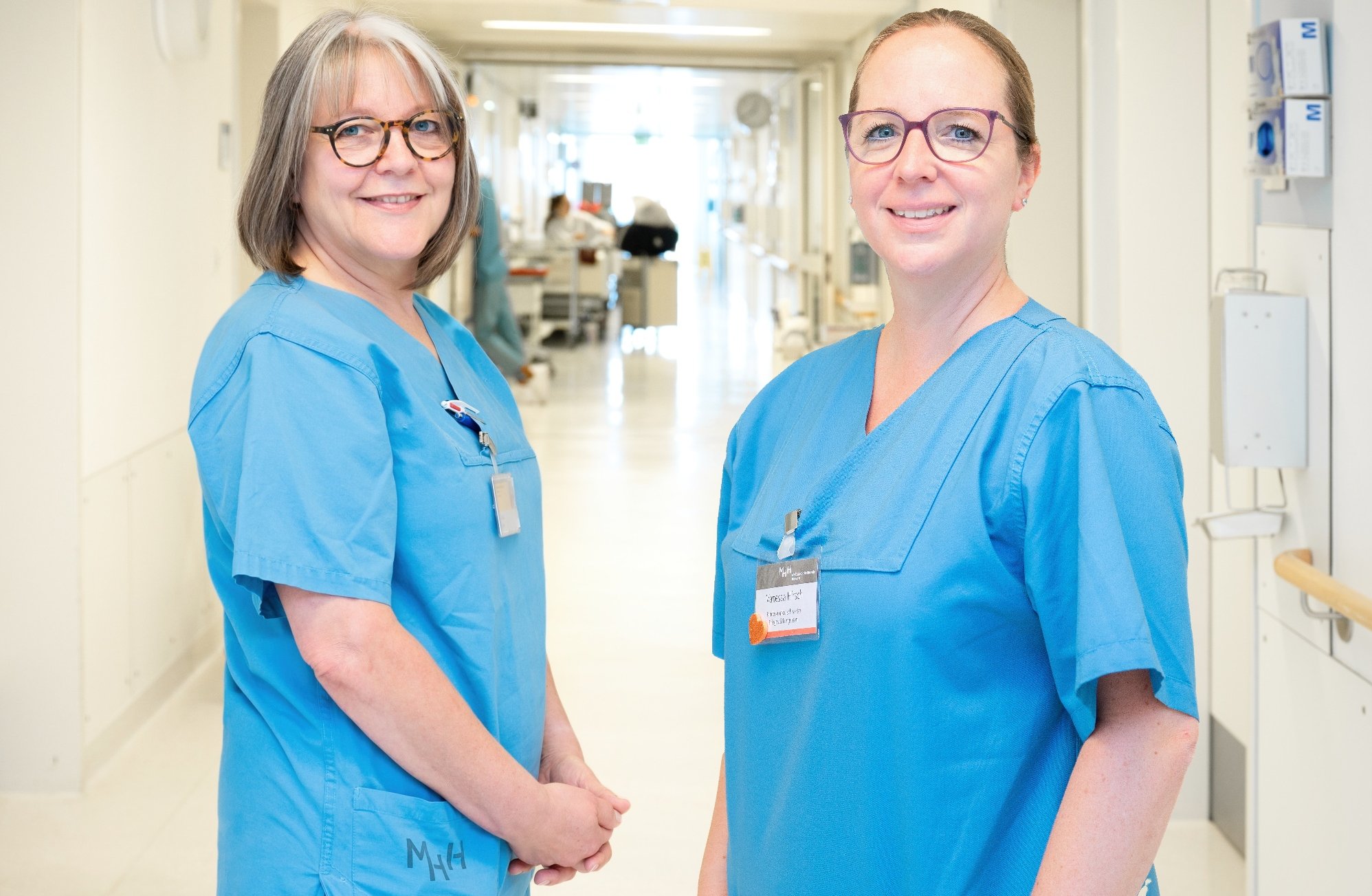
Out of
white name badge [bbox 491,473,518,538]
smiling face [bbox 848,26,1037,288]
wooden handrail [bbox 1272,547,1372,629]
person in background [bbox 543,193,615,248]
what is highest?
person in background [bbox 543,193,615,248]

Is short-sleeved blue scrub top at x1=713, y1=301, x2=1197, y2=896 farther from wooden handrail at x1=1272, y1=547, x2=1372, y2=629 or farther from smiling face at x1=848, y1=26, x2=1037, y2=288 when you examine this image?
wooden handrail at x1=1272, y1=547, x2=1372, y2=629

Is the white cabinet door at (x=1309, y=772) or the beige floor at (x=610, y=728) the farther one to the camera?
the beige floor at (x=610, y=728)

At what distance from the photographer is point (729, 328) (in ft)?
55.4

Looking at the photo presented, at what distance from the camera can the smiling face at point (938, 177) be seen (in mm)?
1331

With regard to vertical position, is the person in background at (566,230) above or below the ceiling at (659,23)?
below

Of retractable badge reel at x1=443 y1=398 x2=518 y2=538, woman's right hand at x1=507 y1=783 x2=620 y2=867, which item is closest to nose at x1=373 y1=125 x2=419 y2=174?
retractable badge reel at x1=443 y1=398 x2=518 y2=538

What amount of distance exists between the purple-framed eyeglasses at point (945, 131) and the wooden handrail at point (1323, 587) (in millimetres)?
1077

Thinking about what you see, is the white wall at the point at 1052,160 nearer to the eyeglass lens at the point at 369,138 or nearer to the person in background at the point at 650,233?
the eyeglass lens at the point at 369,138

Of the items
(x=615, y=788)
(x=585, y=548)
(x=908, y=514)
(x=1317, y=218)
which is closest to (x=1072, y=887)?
(x=908, y=514)

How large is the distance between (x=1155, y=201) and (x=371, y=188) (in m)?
2.33

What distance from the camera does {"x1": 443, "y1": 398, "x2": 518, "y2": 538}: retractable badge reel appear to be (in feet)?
5.18

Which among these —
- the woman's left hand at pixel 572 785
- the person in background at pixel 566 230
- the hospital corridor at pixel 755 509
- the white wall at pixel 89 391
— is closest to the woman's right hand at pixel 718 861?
Result: the hospital corridor at pixel 755 509

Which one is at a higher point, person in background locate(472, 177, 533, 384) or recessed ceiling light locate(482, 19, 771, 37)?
recessed ceiling light locate(482, 19, 771, 37)

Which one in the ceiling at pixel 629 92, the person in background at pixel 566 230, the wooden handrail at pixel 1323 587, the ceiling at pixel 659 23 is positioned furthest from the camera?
the ceiling at pixel 629 92
